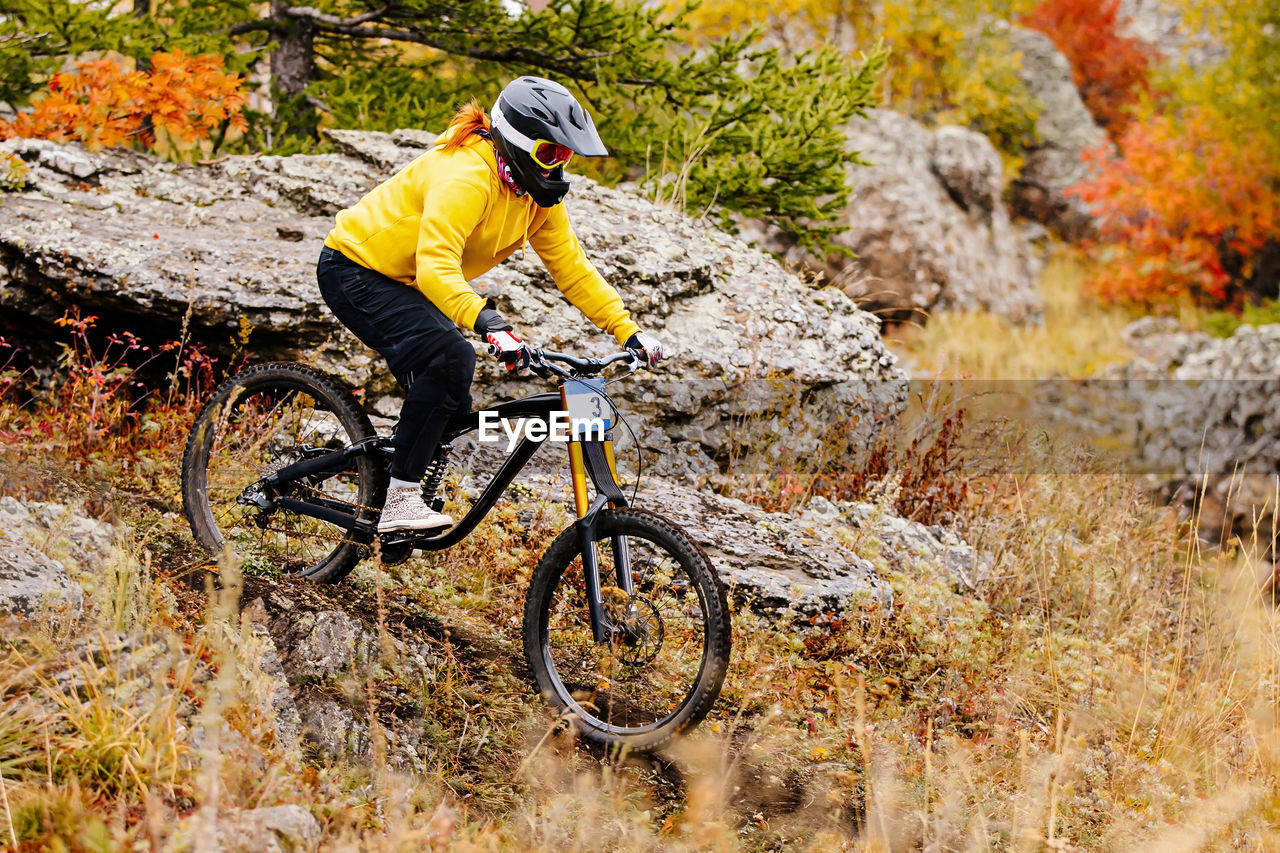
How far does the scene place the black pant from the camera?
12.2 ft

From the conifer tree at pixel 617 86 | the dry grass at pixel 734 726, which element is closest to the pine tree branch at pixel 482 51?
the conifer tree at pixel 617 86

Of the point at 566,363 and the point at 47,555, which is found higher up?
the point at 566,363

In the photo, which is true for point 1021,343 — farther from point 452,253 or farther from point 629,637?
point 452,253

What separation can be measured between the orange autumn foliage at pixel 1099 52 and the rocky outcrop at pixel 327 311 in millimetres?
19382

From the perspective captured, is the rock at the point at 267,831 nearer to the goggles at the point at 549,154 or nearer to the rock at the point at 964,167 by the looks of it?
the goggles at the point at 549,154

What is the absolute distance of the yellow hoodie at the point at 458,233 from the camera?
3.51m

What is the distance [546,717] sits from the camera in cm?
378

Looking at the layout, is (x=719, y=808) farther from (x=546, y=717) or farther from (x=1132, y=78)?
(x=1132, y=78)

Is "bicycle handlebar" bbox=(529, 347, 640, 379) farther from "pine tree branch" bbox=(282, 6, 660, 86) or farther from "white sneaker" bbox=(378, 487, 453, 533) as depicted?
"pine tree branch" bbox=(282, 6, 660, 86)

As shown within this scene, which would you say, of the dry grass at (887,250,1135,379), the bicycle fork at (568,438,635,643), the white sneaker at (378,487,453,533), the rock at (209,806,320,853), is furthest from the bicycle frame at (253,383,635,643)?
the dry grass at (887,250,1135,379)

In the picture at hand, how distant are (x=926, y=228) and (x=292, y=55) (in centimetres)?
940

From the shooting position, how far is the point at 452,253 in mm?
3553

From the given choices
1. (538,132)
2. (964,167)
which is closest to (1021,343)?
(964,167)

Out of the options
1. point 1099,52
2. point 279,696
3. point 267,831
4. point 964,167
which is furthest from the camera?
point 1099,52
